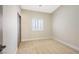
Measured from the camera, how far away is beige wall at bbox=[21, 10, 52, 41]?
264 inches

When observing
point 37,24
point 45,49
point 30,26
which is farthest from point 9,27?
point 37,24

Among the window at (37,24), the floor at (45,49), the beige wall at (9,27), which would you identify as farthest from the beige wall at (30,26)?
the beige wall at (9,27)

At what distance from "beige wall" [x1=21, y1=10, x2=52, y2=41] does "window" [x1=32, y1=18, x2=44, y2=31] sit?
9.8 inches

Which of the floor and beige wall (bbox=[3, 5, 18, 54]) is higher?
beige wall (bbox=[3, 5, 18, 54])

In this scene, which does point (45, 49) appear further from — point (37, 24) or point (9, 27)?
point (37, 24)

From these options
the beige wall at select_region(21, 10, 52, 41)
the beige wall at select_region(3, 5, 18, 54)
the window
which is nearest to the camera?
the beige wall at select_region(3, 5, 18, 54)

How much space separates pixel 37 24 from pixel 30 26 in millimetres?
715

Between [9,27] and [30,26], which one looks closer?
[9,27]

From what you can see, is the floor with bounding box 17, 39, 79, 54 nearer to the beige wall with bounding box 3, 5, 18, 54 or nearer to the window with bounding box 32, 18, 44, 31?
the beige wall with bounding box 3, 5, 18, 54

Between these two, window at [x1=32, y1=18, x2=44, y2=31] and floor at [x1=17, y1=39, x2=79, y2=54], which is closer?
floor at [x1=17, y1=39, x2=79, y2=54]

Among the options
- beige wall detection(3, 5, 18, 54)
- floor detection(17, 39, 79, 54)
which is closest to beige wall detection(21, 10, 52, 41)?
floor detection(17, 39, 79, 54)

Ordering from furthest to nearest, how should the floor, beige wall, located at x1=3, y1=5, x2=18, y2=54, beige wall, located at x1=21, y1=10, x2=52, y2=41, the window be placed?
the window, beige wall, located at x1=21, y1=10, x2=52, y2=41, the floor, beige wall, located at x1=3, y1=5, x2=18, y2=54

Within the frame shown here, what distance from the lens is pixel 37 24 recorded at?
755cm
